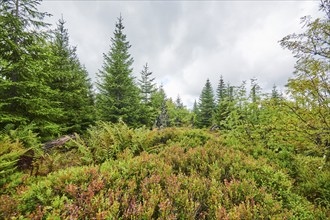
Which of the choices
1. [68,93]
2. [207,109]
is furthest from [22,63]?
[207,109]

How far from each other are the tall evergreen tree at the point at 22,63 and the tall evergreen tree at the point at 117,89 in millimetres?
5593

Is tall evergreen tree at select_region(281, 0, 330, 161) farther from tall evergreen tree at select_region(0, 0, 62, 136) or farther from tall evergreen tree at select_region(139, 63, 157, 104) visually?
tall evergreen tree at select_region(139, 63, 157, 104)

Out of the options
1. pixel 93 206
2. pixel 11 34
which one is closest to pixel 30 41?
pixel 11 34

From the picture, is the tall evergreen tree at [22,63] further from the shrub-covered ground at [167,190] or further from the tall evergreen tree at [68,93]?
the shrub-covered ground at [167,190]

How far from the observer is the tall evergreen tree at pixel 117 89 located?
41.0 ft

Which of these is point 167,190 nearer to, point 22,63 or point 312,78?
point 312,78

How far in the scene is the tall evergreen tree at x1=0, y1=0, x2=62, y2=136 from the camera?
19.5ft

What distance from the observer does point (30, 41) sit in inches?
262

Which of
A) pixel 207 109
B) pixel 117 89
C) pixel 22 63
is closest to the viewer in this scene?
pixel 22 63

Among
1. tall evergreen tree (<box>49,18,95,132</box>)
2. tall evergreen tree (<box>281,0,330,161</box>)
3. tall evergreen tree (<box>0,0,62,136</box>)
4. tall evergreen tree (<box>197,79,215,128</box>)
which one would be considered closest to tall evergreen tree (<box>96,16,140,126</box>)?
tall evergreen tree (<box>49,18,95,132</box>)

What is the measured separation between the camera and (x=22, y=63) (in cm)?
607

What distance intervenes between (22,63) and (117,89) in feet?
23.2

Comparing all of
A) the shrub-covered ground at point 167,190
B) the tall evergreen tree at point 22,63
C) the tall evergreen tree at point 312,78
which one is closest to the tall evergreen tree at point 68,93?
the tall evergreen tree at point 22,63

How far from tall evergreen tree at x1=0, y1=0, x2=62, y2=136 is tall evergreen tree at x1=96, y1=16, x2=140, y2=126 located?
559 centimetres
